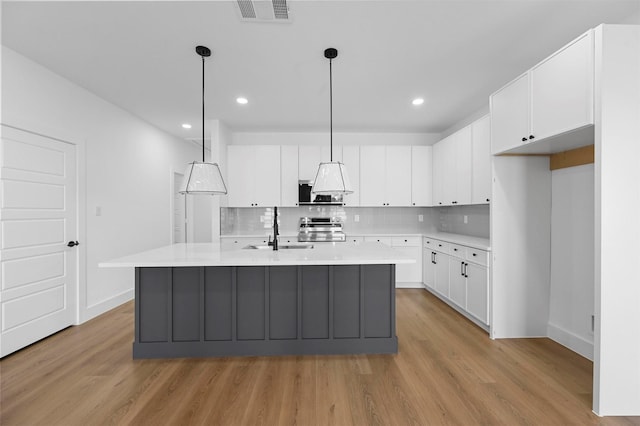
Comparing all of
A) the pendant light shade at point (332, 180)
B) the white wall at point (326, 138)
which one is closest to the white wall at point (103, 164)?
the white wall at point (326, 138)

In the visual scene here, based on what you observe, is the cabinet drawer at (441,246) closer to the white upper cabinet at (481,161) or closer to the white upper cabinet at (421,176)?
the white upper cabinet at (481,161)

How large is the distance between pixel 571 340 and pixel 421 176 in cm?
305

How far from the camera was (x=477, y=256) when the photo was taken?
330 centimetres

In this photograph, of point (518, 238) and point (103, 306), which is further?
point (103, 306)

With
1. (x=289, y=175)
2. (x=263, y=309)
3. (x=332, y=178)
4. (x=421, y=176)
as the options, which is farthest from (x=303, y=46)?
(x=421, y=176)

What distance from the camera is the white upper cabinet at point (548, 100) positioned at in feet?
6.54

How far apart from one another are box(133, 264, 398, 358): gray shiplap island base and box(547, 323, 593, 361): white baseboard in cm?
163

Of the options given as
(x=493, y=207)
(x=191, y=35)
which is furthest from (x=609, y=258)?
(x=191, y=35)

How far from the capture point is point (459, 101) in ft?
12.9

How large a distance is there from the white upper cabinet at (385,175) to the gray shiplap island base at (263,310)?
259 centimetres

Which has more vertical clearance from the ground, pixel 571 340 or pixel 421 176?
pixel 421 176

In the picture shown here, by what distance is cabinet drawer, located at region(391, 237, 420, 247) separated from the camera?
4910mm

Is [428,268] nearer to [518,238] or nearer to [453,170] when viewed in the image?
[453,170]

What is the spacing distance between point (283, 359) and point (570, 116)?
2.89 metres
